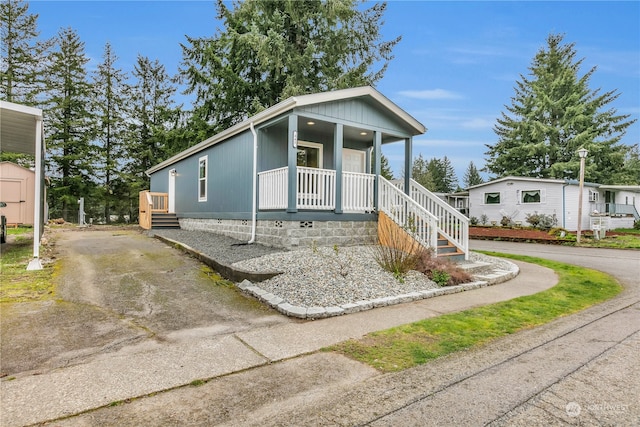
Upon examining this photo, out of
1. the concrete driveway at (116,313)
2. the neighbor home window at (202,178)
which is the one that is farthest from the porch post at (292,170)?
the neighbor home window at (202,178)

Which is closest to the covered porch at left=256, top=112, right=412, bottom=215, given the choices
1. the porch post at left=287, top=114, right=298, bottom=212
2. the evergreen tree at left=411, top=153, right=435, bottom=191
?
the porch post at left=287, top=114, right=298, bottom=212

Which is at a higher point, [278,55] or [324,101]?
[278,55]

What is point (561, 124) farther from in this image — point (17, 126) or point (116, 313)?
point (17, 126)

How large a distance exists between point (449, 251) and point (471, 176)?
202 ft

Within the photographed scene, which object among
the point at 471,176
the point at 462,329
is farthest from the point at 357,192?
the point at 471,176

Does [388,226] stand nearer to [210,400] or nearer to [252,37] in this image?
[210,400]

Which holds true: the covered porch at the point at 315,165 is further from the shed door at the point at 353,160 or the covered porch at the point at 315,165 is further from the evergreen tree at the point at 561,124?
the evergreen tree at the point at 561,124

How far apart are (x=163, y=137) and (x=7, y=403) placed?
21988 millimetres

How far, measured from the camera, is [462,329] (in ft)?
13.2

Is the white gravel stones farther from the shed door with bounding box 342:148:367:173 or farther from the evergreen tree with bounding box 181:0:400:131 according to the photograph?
the evergreen tree with bounding box 181:0:400:131

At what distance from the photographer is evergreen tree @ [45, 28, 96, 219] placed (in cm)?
2225

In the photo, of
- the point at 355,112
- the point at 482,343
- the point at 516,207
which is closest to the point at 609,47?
the point at 516,207

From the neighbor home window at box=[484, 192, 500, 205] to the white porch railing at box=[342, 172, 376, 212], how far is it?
17.7 m

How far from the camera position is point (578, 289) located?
633 centimetres
